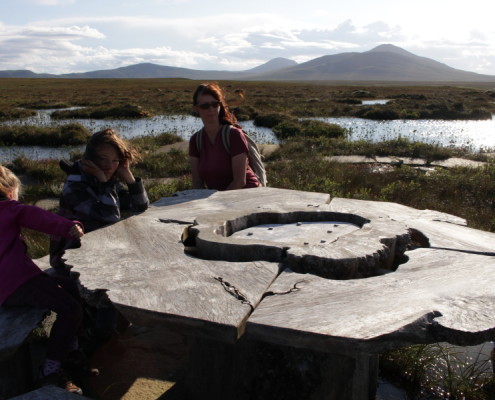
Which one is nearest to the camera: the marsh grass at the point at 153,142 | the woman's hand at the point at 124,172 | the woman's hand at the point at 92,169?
the woman's hand at the point at 92,169

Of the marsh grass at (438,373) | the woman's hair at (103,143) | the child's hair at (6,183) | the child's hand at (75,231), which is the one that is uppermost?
the woman's hair at (103,143)

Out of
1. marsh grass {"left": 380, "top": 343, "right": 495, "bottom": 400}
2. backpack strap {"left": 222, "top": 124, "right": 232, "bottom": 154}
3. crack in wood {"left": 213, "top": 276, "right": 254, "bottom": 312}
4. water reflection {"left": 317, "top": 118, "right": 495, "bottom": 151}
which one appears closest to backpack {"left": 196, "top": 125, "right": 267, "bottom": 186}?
backpack strap {"left": 222, "top": 124, "right": 232, "bottom": 154}

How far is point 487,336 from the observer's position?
1.76m

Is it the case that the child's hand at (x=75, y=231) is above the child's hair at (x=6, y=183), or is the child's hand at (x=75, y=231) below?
A: below

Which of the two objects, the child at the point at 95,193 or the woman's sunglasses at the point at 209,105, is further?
the woman's sunglasses at the point at 209,105

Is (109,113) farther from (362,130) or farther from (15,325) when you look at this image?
(15,325)

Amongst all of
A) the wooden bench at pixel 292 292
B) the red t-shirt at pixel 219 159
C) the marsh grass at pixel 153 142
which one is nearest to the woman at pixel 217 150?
the red t-shirt at pixel 219 159

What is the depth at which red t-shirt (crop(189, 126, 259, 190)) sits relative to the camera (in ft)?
14.5

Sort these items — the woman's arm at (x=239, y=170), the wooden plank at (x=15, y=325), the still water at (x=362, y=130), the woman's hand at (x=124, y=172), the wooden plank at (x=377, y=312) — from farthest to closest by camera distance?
the still water at (x=362, y=130) → the woman's arm at (x=239, y=170) → the woman's hand at (x=124, y=172) → the wooden plank at (x=15, y=325) → the wooden plank at (x=377, y=312)

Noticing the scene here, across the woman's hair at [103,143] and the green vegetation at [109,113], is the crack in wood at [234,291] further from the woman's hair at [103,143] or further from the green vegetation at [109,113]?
the green vegetation at [109,113]

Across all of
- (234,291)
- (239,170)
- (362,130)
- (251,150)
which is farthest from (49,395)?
(362,130)

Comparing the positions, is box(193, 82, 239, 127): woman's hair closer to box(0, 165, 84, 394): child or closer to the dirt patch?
the dirt patch

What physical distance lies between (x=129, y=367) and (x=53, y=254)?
867 mm

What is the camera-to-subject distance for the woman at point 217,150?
171 inches
